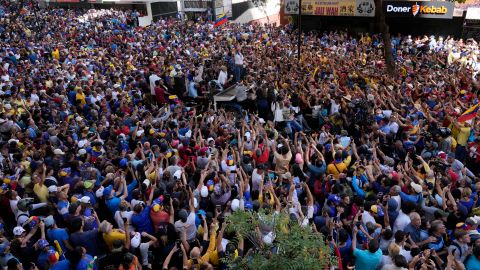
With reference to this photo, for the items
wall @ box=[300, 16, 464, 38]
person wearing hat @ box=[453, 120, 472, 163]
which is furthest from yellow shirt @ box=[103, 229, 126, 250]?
wall @ box=[300, 16, 464, 38]

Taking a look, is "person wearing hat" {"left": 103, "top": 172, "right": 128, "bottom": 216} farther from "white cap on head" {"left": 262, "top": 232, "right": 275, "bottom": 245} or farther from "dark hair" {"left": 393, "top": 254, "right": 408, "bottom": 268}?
"dark hair" {"left": 393, "top": 254, "right": 408, "bottom": 268}

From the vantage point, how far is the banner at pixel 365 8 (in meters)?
19.8

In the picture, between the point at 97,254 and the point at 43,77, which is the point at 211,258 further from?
the point at 43,77

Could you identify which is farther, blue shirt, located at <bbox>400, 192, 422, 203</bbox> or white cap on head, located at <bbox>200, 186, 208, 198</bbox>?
white cap on head, located at <bbox>200, 186, 208, 198</bbox>

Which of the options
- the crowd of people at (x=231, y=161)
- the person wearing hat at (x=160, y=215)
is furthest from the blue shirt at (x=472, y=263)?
the person wearing hat at (x=160, y=215)

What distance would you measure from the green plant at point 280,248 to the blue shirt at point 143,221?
2.12 metres

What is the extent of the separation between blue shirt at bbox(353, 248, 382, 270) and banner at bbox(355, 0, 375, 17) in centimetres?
1748

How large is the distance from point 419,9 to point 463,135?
1273cm

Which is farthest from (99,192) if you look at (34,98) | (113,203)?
(34,98)

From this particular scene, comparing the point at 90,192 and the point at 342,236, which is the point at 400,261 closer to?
the point at 342,236

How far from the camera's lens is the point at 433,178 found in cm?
634

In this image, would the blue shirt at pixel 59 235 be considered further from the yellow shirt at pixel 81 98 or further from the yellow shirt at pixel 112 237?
the yellow shirt at pixel 81 98

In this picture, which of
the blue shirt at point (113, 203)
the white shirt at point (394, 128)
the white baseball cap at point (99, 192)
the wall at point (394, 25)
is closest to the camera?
the blue shirt at point (113, 203)

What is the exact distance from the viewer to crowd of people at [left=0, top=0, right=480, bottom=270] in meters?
5.00
